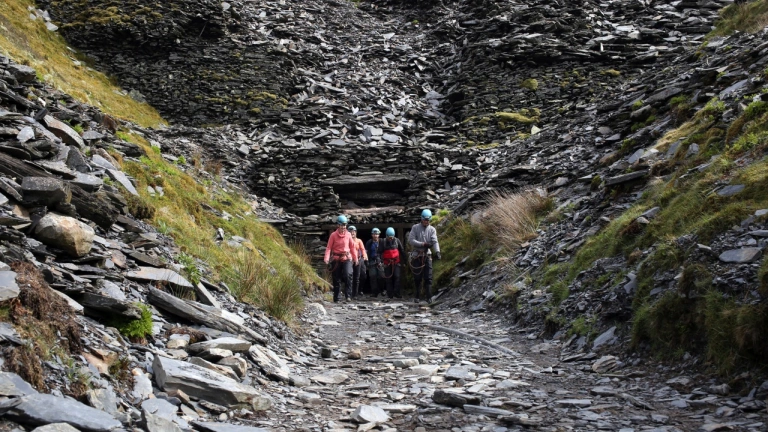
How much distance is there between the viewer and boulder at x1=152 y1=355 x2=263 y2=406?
4676 millimetres

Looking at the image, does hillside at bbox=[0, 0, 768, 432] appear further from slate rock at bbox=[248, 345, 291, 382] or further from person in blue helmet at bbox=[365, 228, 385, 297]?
person in blue helmet at bbox=[365, 228, 385, 297]

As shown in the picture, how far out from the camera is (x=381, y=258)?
15.7m

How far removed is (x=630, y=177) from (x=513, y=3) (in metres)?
21.0

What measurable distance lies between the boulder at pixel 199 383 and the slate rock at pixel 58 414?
101 centimetres

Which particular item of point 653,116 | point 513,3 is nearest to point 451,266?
point 653,116

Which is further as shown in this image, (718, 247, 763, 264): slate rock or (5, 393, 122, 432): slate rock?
(718, 247, 763, 264): slate rock

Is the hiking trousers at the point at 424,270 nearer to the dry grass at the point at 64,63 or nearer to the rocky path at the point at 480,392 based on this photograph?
the rocky path at the point at 480,392

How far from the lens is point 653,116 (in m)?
13.0

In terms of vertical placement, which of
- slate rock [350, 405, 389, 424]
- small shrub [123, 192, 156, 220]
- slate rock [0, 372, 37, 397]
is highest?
small shrub [123, 192, 156, 220]

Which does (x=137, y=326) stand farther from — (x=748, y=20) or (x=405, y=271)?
(x=748, y=20)

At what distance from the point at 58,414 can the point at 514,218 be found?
1045cm

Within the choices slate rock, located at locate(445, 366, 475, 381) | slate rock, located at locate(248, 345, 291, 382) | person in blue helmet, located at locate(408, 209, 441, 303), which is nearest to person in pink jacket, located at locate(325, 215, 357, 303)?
person in blue helmet, located at locate(408, 209, 441, 303)

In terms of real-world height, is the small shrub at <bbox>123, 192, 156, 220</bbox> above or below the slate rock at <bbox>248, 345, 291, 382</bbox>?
above

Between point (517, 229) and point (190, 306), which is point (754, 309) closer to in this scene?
point (190, 306)
